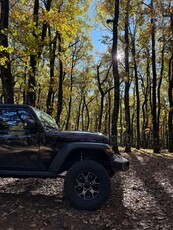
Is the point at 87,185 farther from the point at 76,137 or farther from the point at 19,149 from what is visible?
the point at 19,149

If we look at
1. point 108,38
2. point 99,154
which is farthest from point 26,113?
point 108,38

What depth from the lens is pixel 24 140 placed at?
19.5 feet

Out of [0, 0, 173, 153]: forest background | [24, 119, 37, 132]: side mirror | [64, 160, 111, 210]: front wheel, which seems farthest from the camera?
[0, 0, 173, 153]: forest background

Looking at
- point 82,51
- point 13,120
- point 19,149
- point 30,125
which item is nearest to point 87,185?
point 19,149

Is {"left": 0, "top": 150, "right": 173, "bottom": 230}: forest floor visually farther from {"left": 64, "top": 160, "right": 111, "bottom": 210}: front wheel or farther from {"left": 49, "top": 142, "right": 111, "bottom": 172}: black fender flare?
{"left": 49, "top": 142, "right": 111, "bottom": 172}: black fender flare

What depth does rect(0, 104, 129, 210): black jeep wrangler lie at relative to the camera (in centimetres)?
568

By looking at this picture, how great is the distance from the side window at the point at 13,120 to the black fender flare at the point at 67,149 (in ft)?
3.27

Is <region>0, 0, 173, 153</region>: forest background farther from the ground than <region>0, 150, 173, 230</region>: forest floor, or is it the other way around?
<region>0, 0, 173, 153</region>: forest background

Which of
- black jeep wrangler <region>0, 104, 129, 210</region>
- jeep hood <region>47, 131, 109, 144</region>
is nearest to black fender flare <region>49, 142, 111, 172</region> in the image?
black jeep wrangler <region>0, 104, 129, 210</region>

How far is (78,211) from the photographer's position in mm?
5590

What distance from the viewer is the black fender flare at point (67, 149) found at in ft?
18.8

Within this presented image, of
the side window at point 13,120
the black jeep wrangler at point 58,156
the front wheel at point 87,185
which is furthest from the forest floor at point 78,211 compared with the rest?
A: the side window at point 13,120

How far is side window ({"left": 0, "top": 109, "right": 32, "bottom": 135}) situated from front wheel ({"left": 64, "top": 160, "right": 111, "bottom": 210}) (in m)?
1.55

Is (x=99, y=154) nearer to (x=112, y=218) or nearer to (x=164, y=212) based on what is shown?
(x=112, y=218)
